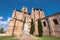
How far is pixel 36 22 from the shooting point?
30.9 meters

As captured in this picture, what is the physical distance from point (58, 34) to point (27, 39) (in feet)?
34.5

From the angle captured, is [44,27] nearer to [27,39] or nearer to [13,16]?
[27,39]

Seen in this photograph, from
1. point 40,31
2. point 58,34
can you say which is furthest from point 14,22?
point 58,34

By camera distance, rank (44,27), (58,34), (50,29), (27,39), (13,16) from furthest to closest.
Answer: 1. (13,16)
2. (44,27)
3. (50,29)
4. (58,34)
5. (27,39)

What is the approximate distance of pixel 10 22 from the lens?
108 feet

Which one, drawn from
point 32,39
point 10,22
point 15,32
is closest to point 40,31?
point 32,39

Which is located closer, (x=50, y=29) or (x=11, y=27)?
(x=50, y=29)

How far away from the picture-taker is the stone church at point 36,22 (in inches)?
901

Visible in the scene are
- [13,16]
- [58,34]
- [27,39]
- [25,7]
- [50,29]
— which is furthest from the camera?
[25,7]

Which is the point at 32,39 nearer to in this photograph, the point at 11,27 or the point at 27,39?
the point at 27,39

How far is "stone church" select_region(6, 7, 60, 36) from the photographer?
75.1 feet

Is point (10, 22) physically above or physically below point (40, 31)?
above

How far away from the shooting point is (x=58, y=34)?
21828mm

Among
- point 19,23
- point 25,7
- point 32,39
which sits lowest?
point 32,39
